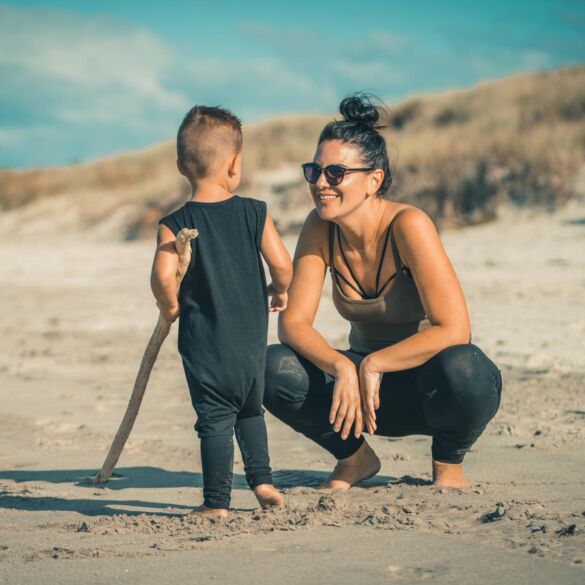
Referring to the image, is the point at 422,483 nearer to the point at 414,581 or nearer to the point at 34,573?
the point at 414,581

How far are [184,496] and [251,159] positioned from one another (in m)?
17.9

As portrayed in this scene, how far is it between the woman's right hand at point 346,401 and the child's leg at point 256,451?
0.30 m

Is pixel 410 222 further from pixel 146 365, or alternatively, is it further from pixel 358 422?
pixel 146 365

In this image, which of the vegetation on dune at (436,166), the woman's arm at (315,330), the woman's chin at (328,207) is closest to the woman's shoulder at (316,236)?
the woman's arm at (315,330)

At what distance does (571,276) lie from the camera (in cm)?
933

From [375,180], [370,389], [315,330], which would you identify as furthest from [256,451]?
[375,180]

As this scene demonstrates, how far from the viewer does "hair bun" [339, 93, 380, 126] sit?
12.0ft

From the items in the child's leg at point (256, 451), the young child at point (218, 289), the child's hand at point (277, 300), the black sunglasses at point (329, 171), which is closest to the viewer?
the young child at point (218, 289)

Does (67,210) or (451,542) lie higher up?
(67,210)

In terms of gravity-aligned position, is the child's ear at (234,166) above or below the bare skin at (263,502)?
above

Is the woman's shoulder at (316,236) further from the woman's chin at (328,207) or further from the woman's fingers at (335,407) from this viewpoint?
the woman's fingers at (335,407)

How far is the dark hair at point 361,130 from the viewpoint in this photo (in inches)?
143

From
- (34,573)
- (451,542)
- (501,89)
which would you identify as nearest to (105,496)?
(34,573)

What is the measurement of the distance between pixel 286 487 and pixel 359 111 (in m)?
1.46
